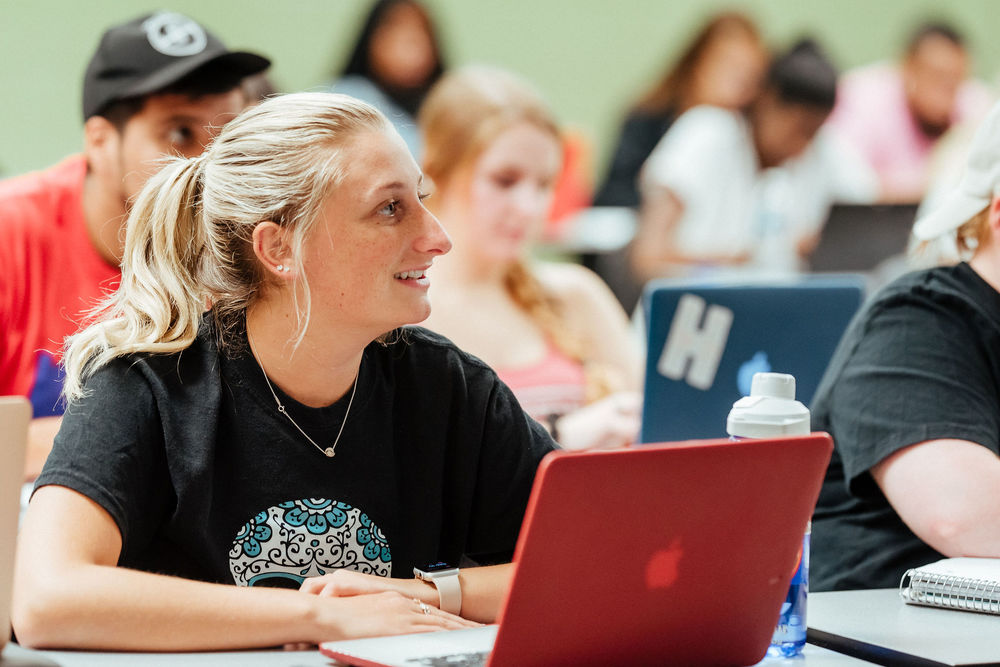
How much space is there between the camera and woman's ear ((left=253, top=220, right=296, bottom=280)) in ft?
4.56

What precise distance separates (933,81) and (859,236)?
1.62m

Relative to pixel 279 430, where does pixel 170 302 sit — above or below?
above

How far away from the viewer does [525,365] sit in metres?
2.67

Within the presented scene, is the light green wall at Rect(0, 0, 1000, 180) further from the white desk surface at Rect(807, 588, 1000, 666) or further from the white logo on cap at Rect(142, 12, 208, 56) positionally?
the white desk surface at Rect(807, 588, 1000, 666)

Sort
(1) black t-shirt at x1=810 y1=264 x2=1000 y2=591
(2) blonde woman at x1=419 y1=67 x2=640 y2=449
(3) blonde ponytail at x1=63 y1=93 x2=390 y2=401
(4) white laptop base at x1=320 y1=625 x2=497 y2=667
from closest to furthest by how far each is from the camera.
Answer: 1. (4) white laptop base at x1=320 y1=625 x2=497 y2=667
2. (3) blonde ponytail at x1=63 y1=93 x2=390 y2=401
3. (1) black t-shirt at x1=810 y1=264 x2=1000 y2=591
4. (2) blonde woman at x1=419 y1=67 x2=640 y2=449

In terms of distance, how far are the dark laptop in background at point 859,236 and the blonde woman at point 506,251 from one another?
5.42 ft

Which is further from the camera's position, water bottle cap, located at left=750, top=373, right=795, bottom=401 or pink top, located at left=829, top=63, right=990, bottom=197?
pink top, located at left=829, top=63, right=990, bottom=197

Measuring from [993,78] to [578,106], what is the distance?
7.26 ft

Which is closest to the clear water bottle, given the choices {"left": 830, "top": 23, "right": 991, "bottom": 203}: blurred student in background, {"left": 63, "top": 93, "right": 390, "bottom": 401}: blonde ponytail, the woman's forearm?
the woman's forearm

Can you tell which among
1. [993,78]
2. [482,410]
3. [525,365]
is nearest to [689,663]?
[482,410]

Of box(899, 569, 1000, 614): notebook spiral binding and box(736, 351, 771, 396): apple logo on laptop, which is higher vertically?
box(736, 351, 771, 396): apple logo on laptop

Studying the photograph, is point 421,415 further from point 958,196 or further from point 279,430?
point 958,196

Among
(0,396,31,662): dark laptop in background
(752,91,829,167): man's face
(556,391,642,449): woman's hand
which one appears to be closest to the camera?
(0,396,31,662): dark laptop in background

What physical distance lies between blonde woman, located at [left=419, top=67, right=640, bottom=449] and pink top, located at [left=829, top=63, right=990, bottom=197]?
9.57 ft
